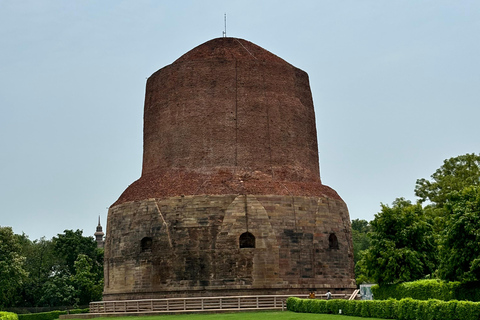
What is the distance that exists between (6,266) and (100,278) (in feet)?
32.3

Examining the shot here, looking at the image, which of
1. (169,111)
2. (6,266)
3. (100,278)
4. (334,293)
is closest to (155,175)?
(169,111)

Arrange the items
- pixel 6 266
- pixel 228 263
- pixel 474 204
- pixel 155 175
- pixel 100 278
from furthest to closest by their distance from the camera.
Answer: pixel 100 278 < pixel 6 266 < pixel 155 175 < pixel 228 263 < pixel 474 204

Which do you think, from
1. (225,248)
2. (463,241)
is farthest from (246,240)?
(463,241)

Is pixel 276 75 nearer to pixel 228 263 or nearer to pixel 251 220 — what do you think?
pixel 251 220

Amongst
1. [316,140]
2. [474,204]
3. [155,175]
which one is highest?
[316,140]

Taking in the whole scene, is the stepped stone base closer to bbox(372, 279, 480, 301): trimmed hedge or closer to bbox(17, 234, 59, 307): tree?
bbox(372, 279, 480, 301): trimmed hedge

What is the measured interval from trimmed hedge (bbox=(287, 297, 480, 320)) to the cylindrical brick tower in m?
3.96

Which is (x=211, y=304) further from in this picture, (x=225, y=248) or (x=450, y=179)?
(x=450, y=179)

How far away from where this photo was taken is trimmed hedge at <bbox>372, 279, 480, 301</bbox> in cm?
2017

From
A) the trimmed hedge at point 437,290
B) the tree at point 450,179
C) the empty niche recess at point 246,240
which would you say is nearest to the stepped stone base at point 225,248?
the empty niche recess at point 246,240

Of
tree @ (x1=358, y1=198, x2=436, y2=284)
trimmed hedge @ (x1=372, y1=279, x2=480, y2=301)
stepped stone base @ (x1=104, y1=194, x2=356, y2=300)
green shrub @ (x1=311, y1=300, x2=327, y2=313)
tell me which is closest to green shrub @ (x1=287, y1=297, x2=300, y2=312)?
green shrub @ (x1=311, y1=300, x2=327, y2=313)

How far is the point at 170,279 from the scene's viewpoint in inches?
971

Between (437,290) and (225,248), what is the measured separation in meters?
8.21

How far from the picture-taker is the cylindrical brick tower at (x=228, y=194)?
2462 cm
